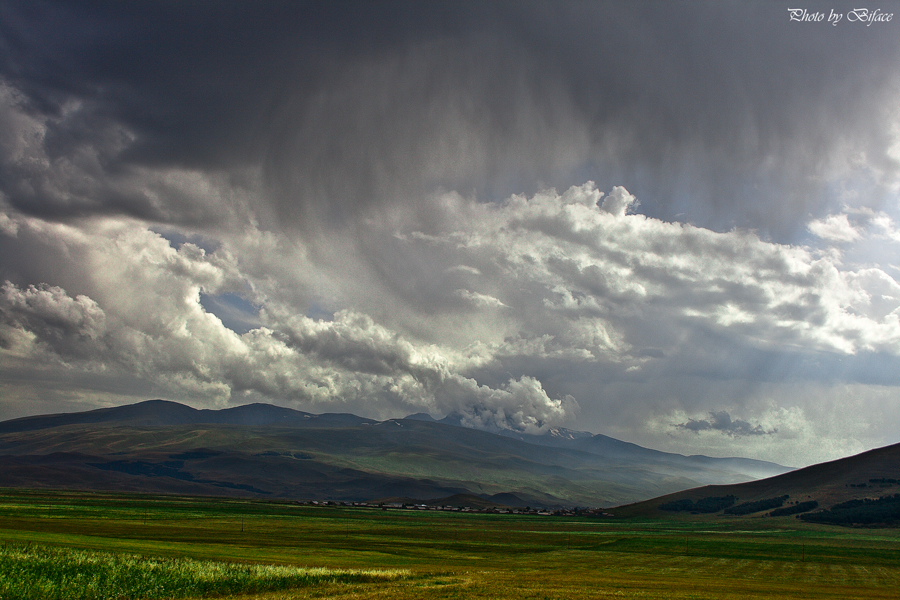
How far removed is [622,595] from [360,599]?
23545 mm

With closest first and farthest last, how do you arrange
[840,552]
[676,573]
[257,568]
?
[257,568] → [676,573] → [840,552]

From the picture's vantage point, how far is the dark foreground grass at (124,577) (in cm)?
4500

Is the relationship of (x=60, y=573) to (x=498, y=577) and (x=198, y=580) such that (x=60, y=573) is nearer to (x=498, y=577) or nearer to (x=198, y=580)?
(x=198, y=580)

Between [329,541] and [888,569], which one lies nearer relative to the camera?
[888,569]

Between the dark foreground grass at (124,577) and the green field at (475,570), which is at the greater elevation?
the dark foreground grass at (124,577)

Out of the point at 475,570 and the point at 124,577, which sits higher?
the point at 124,577

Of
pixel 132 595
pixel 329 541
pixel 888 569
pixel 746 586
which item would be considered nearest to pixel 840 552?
pixel 888 569

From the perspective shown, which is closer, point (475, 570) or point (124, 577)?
point (124, 577)

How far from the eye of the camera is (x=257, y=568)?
5888 cm

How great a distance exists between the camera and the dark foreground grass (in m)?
45.0

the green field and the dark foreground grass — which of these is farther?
the green field

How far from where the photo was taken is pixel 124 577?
1972 inches

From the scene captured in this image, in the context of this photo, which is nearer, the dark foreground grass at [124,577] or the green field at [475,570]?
the dark foreground grass at [124,577]

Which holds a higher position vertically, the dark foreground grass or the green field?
the dark foreground grass
